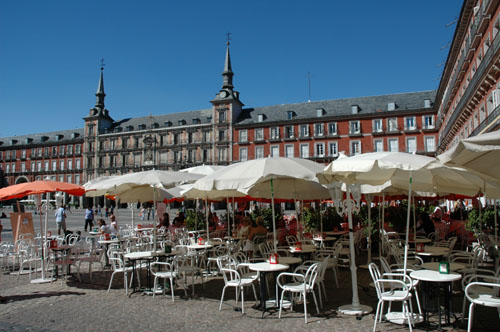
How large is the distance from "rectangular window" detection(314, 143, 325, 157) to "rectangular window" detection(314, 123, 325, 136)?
1.35m

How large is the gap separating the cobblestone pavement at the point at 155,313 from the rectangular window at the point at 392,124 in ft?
125

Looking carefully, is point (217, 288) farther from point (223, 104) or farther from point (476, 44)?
point (223, 104)

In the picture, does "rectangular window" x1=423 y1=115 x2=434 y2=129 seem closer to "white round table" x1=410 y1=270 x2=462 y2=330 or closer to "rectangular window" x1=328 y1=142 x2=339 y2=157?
"rectangular window" x1=328 y1=142 x2=339 y2=157

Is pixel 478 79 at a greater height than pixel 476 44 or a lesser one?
lesser

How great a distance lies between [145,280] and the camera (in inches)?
302

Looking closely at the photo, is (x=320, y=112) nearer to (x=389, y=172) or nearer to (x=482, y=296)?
(x=389, y=172)

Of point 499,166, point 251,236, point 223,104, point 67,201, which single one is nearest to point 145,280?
point 251,236

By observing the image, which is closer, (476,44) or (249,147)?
(476,44)

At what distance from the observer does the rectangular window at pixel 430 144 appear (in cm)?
4022

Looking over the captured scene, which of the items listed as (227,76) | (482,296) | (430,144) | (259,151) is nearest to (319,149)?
(259,151)

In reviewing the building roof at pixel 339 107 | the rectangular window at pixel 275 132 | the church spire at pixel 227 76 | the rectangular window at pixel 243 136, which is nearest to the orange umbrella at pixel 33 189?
the rectangular window at pixel 275 132

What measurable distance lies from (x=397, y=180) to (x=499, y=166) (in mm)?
2626

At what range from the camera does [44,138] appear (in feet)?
215

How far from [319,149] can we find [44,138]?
163 feet
